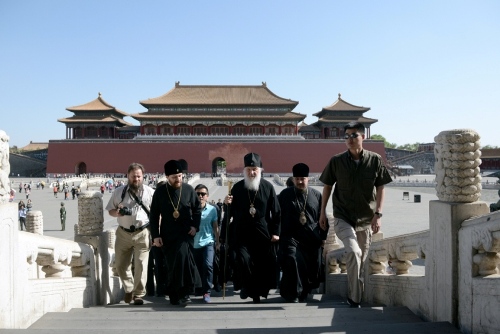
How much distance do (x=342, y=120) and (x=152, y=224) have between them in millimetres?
43613

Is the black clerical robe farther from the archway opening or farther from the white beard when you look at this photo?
the archway opening

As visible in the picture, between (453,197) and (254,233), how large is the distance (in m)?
1.90

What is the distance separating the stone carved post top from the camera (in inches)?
105

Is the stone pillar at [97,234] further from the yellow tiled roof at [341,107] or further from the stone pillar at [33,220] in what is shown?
the yellow tiled roof at [341,107]

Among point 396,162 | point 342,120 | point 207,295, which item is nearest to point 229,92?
point 342,120

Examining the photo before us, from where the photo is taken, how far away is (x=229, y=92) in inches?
1823

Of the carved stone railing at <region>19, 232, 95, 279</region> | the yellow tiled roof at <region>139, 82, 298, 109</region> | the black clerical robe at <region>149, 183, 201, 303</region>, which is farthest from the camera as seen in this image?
the yellow tiled roof at <region>139, 82, 298, 109</region>

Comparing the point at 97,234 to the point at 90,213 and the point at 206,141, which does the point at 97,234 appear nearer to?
the point at 90,213

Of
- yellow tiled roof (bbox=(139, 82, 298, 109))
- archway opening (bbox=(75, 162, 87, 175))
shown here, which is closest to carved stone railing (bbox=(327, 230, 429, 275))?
yellow tiled roof (bbox=(139, 82, 298, 109))

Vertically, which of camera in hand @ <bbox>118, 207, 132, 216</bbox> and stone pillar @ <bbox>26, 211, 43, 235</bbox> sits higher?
camera in hand @ <bbox>118, 207, 132, 216</bbox>

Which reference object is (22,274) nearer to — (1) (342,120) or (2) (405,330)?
(2) (405,330)

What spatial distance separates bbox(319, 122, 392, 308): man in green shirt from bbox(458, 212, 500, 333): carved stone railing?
102cm

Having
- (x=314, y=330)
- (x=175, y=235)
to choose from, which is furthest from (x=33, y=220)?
(x=314, y=330)

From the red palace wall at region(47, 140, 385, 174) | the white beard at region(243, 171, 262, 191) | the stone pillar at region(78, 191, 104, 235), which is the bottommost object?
the stone pillar at region(78, 191, 104, 235)
